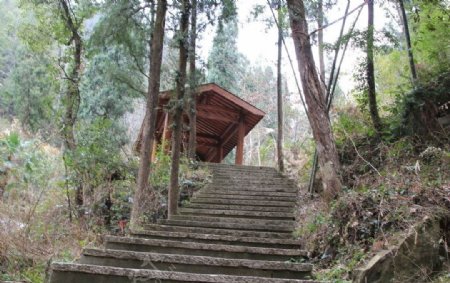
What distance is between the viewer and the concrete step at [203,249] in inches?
163

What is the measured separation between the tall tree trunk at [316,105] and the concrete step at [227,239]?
1.10m

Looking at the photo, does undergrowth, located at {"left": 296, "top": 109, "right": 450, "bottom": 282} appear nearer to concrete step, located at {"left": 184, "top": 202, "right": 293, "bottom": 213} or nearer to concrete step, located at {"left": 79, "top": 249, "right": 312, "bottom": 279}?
concrete step, located at {"left": 79, "top": 249, "right": 312, "bottom": 279}

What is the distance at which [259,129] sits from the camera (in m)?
26.4

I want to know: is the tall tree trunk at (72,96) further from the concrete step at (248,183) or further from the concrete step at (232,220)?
the concrete step at (248,183)

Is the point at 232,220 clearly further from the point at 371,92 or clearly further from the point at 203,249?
the point at 371,92

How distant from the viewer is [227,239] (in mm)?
4695

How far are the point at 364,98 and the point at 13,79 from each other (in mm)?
19213

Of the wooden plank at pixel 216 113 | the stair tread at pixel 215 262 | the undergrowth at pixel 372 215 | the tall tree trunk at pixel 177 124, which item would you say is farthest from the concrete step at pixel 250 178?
the stair tread at pixel 215 262

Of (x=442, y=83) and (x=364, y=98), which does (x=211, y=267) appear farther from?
(x=364, y=98)

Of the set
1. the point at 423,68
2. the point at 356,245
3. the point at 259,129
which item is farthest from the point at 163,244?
the point at 259,129

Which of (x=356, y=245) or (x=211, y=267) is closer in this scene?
(x=211, y=267)

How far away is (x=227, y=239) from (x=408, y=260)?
2.20m

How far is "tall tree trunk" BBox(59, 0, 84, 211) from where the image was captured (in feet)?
24.2

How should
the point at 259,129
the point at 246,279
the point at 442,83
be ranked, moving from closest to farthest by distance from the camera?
the point at 246,279 → the point at 442,83 → the point at 259,129
